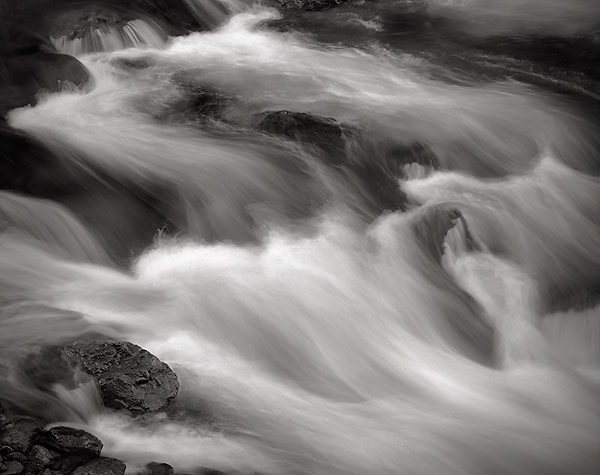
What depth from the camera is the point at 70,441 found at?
15.0ft

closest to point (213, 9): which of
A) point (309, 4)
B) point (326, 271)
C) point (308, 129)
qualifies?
point (309, 4)

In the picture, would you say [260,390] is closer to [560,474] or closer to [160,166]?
[560,474]

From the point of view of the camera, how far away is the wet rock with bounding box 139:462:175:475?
4613 millimetres

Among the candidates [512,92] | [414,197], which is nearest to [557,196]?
[414,197]

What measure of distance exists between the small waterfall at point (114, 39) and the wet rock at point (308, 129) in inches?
91.8

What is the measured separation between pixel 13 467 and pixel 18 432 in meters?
0.31

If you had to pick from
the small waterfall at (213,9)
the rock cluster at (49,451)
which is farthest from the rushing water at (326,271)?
the small waterfall at (213,9)

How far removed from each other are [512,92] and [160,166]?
167 inches

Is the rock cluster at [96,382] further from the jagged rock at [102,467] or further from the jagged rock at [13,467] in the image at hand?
the jagged rock at [13,467]

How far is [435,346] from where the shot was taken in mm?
6199

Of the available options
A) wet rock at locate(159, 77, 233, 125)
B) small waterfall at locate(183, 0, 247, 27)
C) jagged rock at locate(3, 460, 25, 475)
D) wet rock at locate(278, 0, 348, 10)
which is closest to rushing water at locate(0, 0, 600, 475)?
wet rock at locate(159, 77, 233, 125)

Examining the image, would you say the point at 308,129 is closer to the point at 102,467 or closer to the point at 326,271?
the point at 326,271

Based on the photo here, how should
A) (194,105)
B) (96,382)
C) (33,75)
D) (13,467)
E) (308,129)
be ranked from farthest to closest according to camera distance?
(194,105) → (33,75) → (308,129) → (96,382) → (13,467)

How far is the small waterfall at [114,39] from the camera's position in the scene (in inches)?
367
